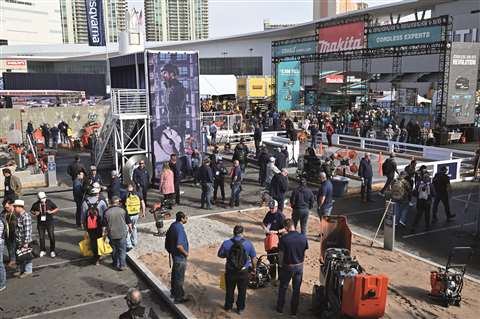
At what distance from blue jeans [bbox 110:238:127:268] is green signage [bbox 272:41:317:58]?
2868cm

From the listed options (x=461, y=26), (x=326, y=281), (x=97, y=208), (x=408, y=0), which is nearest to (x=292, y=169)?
(x=97, y=208)

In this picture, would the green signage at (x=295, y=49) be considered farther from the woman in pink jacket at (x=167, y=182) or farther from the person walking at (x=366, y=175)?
the woman in pink jacket at (x=167, y=182)

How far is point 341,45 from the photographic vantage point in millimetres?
32688

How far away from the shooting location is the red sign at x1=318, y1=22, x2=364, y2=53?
31005mm

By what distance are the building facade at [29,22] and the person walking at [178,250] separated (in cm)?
11639

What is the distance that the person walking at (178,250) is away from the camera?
26.2ft

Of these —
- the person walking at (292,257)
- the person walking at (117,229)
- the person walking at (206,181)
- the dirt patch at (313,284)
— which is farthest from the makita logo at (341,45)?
the person walking at (292,257)

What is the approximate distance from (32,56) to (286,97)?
70.7 m

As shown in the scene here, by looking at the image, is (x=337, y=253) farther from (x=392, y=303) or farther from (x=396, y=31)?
(x=396, y=31)

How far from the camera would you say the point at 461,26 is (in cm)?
5131

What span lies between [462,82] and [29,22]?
119 meters

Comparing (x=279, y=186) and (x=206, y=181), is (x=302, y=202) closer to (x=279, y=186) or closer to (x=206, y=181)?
(x=279, y=186)

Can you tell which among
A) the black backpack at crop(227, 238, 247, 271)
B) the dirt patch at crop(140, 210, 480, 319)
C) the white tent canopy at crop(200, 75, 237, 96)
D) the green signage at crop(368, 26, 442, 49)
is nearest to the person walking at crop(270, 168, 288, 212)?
the dirt patch at crop(140, 210, 480, 319)

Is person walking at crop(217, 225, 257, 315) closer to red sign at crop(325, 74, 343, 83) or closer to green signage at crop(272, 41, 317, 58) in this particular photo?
green signage at crop(272, 41, 317, 58)
